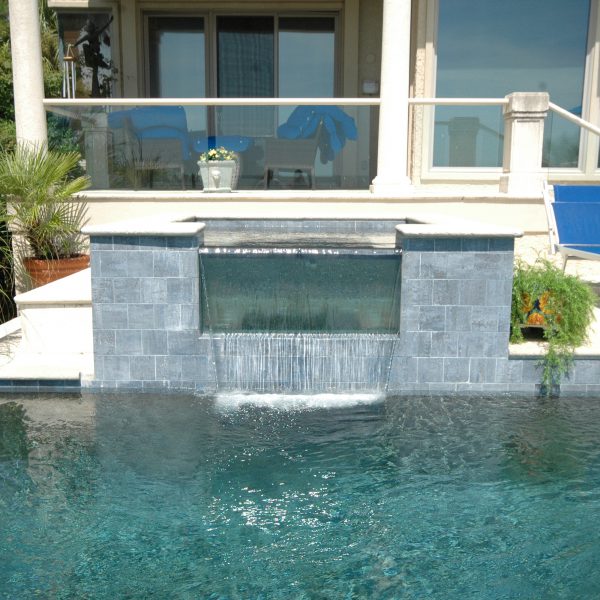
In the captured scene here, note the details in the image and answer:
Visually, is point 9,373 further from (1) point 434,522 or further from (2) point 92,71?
(2) point 92,71

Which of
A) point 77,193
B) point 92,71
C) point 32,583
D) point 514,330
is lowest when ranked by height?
point 32,583

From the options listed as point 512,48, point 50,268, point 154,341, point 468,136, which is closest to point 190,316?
point 154,341

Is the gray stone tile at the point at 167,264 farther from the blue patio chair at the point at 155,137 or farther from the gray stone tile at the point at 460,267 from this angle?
the blue patio chair at the point at 155,137

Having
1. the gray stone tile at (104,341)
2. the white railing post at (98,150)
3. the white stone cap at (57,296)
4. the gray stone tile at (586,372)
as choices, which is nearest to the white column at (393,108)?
the white railing post at (98,150)

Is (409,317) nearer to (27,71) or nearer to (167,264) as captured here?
(167,264)

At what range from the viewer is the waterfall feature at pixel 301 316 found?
567cm

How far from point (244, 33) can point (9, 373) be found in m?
9.05

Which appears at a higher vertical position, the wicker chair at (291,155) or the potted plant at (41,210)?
the wicker chair at (291,155)

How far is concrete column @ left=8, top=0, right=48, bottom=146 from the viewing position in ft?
29.3

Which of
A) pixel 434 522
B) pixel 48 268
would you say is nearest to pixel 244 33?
pixel 48 268

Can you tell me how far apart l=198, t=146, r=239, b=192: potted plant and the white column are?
5.95 ft

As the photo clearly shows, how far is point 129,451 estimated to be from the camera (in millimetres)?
4535

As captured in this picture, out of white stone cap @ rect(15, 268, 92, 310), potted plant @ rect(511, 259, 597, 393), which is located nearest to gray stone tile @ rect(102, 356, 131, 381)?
white stone cap @ rect(15, 268, 92, 310)

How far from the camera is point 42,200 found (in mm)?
8406
